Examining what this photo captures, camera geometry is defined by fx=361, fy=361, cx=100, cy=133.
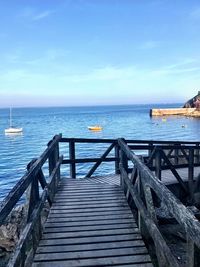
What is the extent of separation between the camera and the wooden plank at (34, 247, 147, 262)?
207 inches

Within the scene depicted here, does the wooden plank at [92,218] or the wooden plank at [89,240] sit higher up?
the wooden plank at [92,218]

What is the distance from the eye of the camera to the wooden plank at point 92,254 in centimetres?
525

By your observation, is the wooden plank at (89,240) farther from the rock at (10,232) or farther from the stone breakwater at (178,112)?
the stone breakwater at (178,112)

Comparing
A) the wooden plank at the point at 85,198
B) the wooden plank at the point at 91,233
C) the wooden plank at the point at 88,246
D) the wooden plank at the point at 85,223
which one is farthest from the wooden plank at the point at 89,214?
the wooden plank at the point at 88,246

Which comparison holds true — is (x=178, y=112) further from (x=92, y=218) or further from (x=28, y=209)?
(x=28, y=209)

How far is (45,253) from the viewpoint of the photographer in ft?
17.7

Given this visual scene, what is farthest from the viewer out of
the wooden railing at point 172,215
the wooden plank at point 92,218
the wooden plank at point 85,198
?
the wooden plank at point 85,198

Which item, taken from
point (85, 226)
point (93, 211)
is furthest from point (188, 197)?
point (85, 226)

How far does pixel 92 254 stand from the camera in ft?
17.6

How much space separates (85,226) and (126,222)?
768 millimetres

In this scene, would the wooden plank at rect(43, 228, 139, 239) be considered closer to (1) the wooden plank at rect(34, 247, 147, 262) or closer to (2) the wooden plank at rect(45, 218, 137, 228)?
(2) the wooden plank at rect(45, 218, 137, 228)

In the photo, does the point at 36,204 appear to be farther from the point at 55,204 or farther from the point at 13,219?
the point at 13,219

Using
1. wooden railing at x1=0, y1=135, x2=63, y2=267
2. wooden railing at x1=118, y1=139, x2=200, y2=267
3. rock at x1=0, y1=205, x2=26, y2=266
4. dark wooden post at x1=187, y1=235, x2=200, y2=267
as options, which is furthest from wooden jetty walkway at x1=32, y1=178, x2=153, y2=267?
rock at x1=0, y1=205, x2=26, y2=266

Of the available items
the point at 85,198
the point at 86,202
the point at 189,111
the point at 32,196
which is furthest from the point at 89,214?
the point at 189,111
